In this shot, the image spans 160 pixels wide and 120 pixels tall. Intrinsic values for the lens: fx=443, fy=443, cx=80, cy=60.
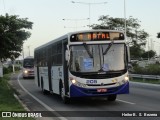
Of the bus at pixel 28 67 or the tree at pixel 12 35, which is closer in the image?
the tree at pixel 12 35

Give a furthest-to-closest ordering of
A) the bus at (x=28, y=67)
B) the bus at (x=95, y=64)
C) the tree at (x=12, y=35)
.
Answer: the bus at (x=28, y=67) < the tree at (x=12, y=35) < the bus at (x=95, y=64)

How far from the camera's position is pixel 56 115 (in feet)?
48.4

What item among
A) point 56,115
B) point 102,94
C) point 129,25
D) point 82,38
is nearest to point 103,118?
point 56,115

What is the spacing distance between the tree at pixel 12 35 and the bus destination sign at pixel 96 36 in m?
20.2

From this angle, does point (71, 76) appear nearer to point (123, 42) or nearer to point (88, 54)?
point (88, 54)

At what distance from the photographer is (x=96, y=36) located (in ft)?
56.9

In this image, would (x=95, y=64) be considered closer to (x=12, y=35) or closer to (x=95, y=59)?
(x=95, y=59)

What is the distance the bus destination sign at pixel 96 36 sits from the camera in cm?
1730

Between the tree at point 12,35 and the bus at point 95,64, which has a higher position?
the tree at point 12,35

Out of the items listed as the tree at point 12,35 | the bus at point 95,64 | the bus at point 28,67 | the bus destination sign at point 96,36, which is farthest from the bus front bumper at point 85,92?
the bus at point 28,67

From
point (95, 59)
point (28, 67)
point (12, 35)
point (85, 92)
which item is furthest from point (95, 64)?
point (28, 67)

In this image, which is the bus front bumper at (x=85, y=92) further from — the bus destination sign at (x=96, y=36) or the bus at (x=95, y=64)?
the bus destination sign at (x=96, y=36)

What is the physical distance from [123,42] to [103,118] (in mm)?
4839

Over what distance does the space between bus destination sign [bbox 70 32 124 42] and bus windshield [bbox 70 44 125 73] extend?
0.97 feet
